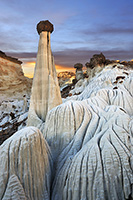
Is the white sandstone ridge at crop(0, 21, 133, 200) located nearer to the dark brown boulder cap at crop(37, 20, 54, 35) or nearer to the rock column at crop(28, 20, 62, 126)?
the rock column at crop(28, 20, 62, 126)

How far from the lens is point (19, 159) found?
366 cm

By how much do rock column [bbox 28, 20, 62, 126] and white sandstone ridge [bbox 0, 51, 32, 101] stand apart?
1904 cm

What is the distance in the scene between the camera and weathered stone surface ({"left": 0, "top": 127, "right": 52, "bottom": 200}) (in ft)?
11.1

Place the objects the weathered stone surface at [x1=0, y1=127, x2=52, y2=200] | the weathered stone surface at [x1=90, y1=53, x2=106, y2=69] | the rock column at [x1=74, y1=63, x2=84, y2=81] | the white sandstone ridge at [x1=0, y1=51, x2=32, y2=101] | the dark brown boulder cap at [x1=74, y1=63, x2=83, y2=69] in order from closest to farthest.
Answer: the weathered stone surface at [x1=0, y1=127, x2=52, y2=200], the weathered stone surface at [x1=90, y1=53, x2=106, y2=69], the white sandstone ridge at [x1=0, y1=51, x2=32, y2=101], the rock column at [x1=74, y1=63, x2=84, y2=81], the dark brown boulder cap at [x1=74, y1=63, x2=83, y2=69]

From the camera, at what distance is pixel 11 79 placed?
2819cm

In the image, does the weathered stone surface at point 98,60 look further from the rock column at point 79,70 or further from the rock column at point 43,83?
the rock column at point 43,83

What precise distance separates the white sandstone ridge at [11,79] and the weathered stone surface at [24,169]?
983 inches

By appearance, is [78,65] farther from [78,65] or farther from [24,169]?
[24,169]

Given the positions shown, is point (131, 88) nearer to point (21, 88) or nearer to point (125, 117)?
point (125, 117)

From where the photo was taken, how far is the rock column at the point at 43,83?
32.3 ft

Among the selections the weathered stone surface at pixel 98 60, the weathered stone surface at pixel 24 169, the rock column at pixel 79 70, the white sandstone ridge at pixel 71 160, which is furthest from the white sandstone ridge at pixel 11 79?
the weathered stone surface at pixel 24 169

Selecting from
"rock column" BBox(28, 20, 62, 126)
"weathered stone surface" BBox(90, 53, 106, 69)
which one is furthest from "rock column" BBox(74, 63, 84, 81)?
"rock column" BBox(28, 20, 62, 126)

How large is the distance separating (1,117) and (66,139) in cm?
1994

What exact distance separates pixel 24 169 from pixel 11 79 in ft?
88.3
